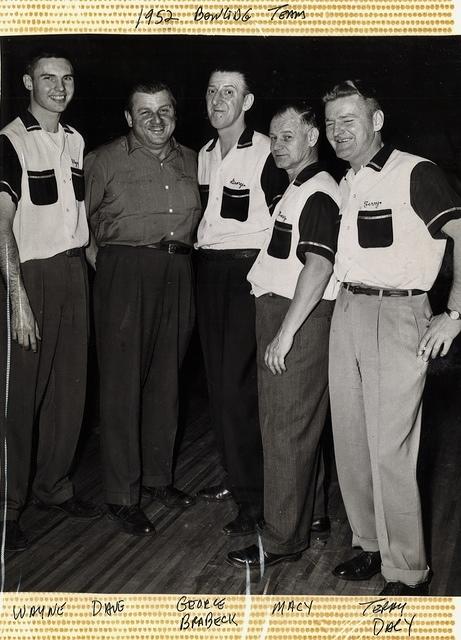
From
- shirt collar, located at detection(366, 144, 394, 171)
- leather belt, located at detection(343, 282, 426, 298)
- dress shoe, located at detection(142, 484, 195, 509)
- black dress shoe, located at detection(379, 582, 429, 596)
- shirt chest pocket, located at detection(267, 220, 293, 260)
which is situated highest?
shirt collar, located at detection(366, 144, 394, 171)

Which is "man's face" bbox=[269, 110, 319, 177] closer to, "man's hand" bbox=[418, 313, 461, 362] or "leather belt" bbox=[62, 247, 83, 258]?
"man's hand" bbox=[418, 313, 461, 362]

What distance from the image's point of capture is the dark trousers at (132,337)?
3230 mm

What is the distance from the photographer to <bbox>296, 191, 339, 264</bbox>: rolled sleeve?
8.97 ft

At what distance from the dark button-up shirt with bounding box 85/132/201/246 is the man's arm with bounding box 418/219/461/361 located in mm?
1178

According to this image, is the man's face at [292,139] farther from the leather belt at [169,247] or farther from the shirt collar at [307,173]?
the leather belt at [169,247]

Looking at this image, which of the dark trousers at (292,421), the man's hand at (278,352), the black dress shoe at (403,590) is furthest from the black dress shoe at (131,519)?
the black dress shoe at (403,590)

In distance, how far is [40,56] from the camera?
2.96 meters

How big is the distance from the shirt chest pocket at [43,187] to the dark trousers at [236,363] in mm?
652

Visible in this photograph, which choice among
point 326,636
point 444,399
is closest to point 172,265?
point 326,636

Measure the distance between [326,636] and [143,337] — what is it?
1.38 m

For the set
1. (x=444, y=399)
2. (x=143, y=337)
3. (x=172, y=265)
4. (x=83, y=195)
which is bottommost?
(x=444, y=399)

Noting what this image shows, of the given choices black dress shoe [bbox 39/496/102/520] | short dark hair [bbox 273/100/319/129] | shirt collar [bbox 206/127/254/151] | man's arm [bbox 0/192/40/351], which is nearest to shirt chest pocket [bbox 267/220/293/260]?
short dark hair [bbox 273/100/319/129]

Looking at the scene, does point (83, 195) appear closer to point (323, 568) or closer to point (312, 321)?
point (312, 321)

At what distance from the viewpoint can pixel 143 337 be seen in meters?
3.27
